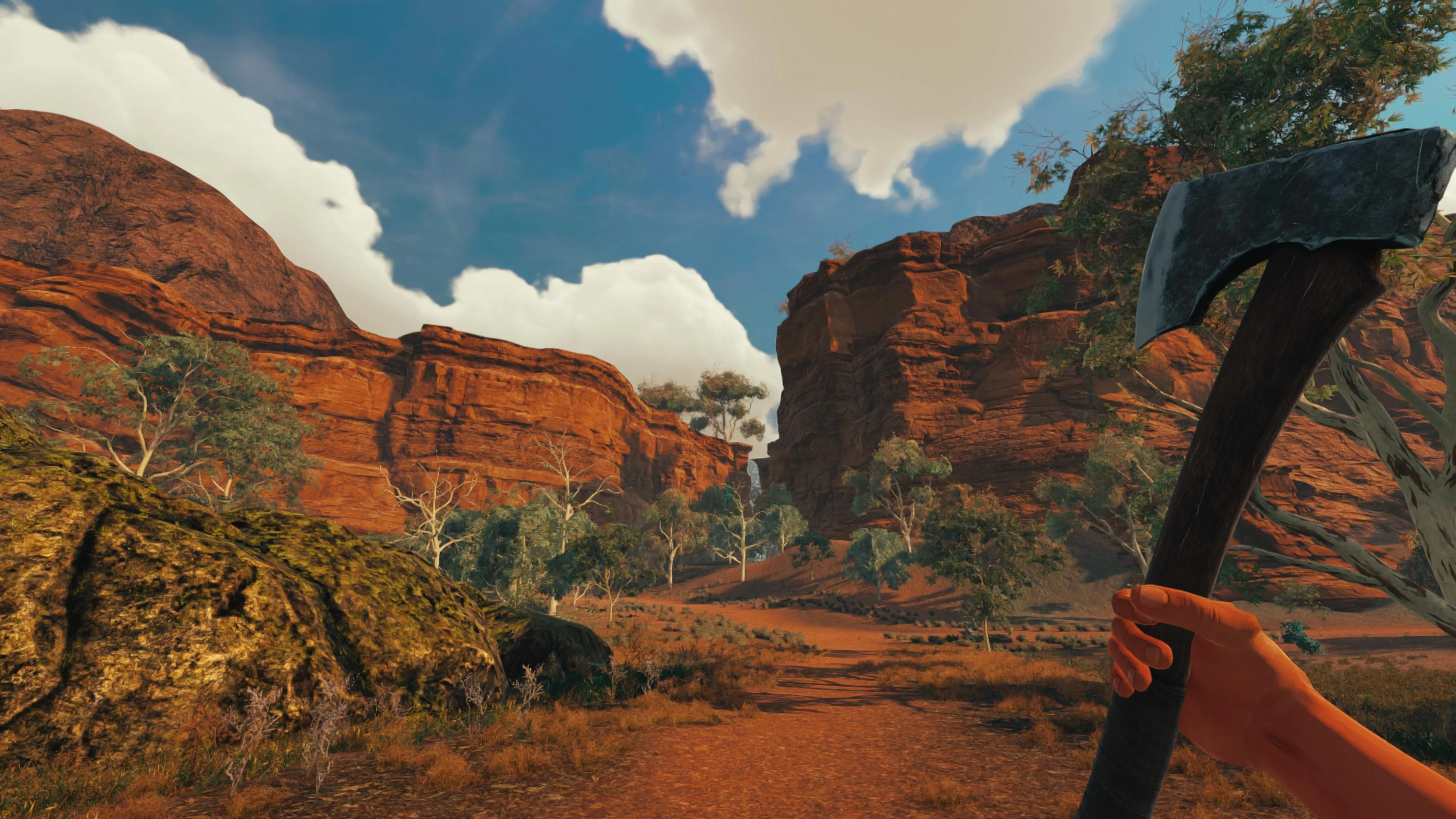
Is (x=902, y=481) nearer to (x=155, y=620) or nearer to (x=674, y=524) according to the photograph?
(x=674, y=524)

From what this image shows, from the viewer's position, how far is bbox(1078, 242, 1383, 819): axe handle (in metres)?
1.70

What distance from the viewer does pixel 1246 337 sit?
1.83 m

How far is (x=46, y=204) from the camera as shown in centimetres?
7481

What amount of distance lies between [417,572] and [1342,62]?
52.6ft

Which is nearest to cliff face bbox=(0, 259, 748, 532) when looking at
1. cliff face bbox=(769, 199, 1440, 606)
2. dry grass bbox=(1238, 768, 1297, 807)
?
cliff face bbox=(769, 199, 1440, 606)

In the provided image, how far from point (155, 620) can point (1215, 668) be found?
24.4 feet

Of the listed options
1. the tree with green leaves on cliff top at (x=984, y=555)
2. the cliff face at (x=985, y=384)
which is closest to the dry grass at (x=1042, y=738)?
the tree with green leaves on cliff top at (x=984, y=555)

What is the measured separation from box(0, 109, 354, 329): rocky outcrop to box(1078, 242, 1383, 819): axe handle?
91.9 metres

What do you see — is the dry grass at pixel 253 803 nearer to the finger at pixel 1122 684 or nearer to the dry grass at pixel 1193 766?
the finger at pixel 1122 684

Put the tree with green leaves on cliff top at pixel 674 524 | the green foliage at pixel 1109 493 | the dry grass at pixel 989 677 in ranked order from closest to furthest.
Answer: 1. the dry grass at pixel 989 677
2. the green foliage at pixel 1109 493
3. the tree with green leaves on cliff top at pixel 674 524

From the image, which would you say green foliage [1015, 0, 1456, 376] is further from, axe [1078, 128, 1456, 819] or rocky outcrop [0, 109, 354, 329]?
rocky outcrop [0, 109, 354, 329]

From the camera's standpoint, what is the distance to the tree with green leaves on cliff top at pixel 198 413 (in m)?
24.1

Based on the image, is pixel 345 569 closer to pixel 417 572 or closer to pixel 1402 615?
pixel 417 572

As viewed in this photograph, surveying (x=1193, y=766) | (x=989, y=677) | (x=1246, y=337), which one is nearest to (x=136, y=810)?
(x=1246, y=337)
